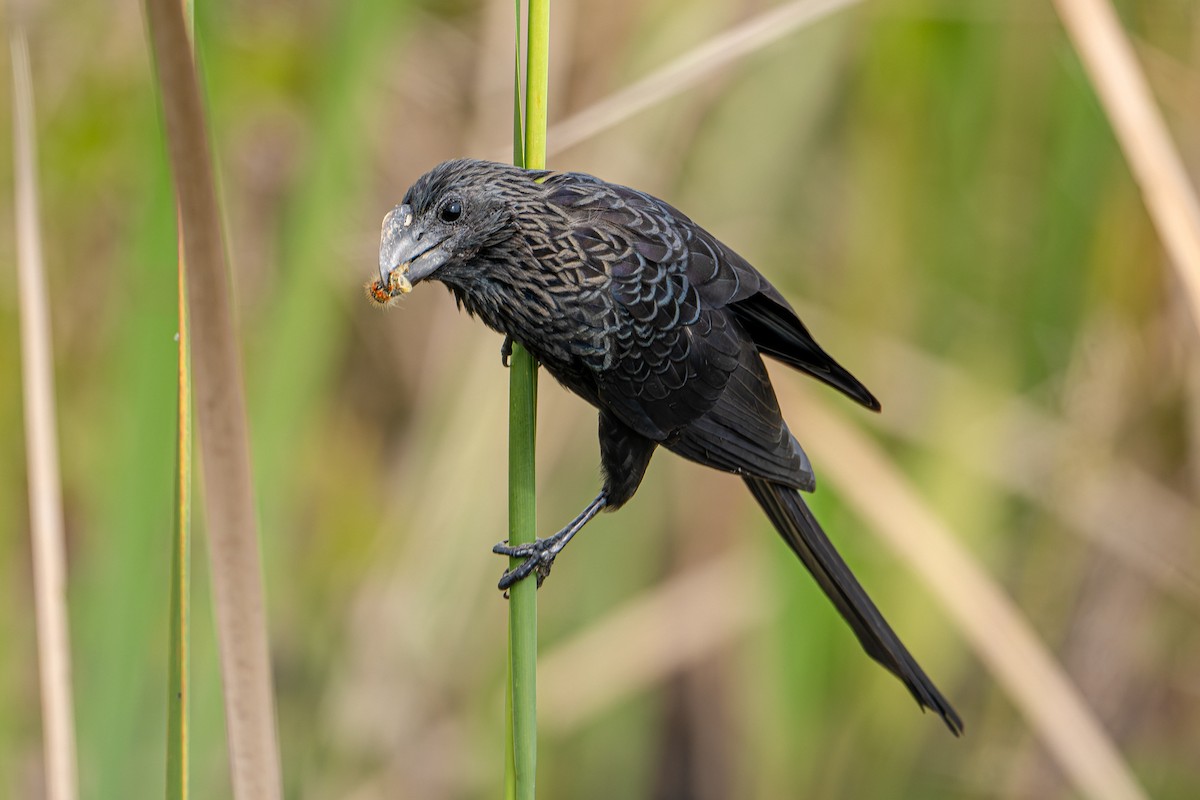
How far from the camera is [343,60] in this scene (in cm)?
208

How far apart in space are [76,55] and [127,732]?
4.58ft

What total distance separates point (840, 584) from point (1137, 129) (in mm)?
906

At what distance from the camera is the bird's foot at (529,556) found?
1548 mm

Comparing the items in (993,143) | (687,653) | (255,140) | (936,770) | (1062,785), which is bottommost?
(1062,785)

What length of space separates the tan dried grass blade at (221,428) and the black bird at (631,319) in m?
0.48

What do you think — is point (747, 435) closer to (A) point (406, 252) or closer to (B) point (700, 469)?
(A) point (406, 252)

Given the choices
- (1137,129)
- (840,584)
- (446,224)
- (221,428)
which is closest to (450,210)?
(446,224)

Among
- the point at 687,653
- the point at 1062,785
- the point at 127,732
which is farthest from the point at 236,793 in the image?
the point at 1062,785

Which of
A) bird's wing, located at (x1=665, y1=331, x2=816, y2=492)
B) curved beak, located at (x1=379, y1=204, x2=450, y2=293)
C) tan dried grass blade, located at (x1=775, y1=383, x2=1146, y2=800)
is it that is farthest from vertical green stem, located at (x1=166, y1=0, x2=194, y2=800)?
tan dried grass blade, located at (x1=775, y1=383, x2=1146, y2=800)

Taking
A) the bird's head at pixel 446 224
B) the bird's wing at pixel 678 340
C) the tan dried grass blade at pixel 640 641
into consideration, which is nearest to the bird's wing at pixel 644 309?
the bird's wing at pixel 678 340

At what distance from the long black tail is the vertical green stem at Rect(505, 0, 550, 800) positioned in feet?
2.36

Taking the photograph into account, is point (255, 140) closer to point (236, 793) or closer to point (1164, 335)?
point (236, 793)

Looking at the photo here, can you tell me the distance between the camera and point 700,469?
10.3 ft

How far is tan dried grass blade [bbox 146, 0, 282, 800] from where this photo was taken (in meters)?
0.92
